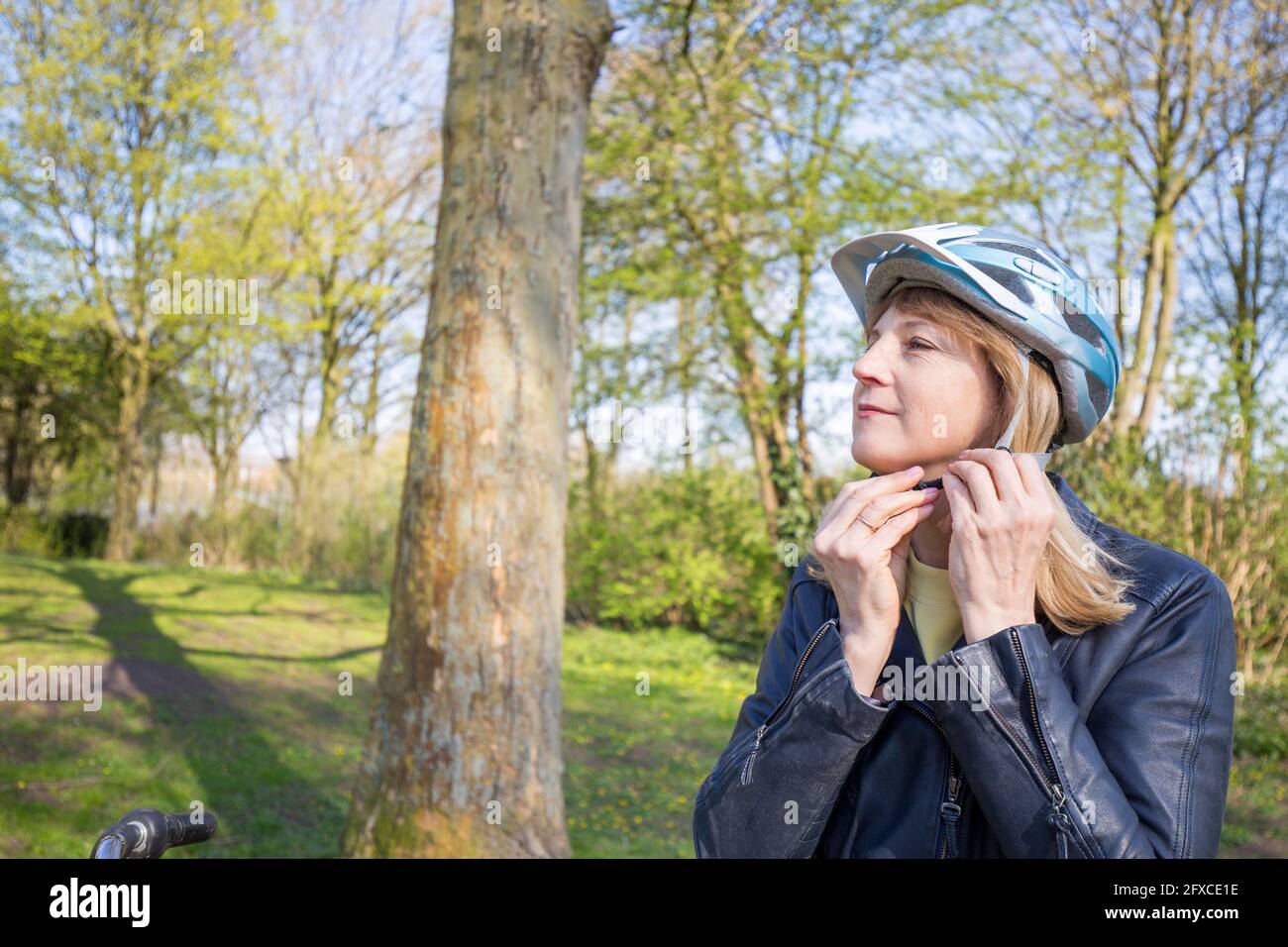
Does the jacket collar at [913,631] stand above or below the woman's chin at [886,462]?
below

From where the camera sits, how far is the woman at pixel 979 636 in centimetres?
147

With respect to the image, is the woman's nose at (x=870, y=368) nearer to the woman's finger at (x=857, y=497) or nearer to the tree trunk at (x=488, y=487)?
the woman's finger at (x=857, y=497)

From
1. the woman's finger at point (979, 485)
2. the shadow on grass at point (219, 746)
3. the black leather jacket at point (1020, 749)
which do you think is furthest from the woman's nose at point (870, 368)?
the shadow on grass at point (219, 746)

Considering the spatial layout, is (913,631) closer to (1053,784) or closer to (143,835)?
(1053,784)

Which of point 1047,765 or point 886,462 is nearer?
point 1047,765

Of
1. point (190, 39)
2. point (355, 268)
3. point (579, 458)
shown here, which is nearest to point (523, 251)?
point (579, 458)

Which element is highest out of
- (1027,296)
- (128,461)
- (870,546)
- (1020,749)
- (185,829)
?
(128,461)

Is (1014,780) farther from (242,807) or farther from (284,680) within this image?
(284,680)

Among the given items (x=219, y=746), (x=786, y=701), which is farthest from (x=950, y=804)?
(x=219, y=746)

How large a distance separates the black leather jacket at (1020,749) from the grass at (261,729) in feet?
13.7

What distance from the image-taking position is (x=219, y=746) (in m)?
6.71

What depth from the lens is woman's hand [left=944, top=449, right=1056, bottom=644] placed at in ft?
5.05

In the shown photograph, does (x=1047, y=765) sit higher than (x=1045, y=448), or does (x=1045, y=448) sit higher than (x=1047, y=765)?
(x=1045, y=448)

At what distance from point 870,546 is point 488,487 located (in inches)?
128
